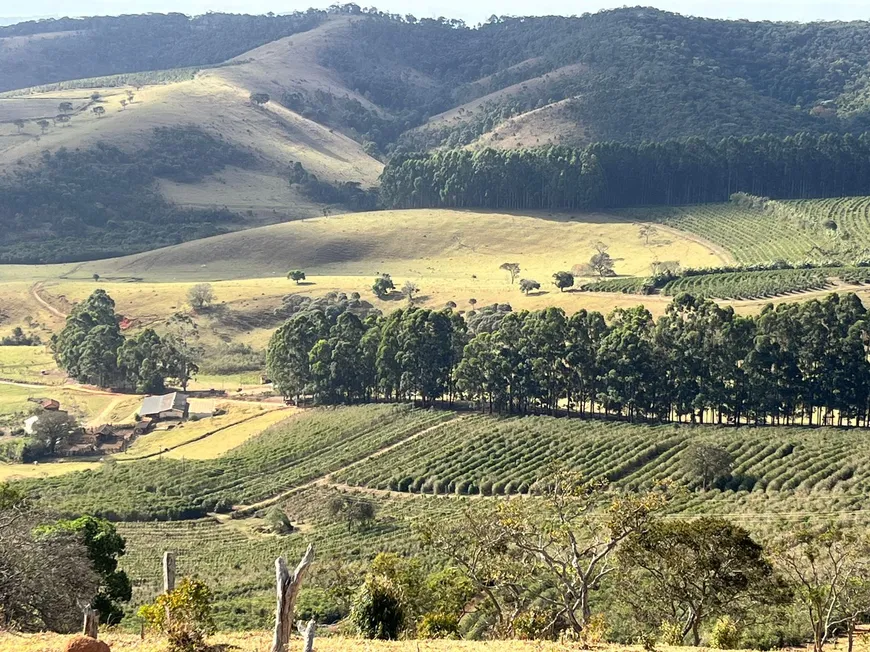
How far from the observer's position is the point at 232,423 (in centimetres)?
9200

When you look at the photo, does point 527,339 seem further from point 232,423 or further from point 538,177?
point 538,177

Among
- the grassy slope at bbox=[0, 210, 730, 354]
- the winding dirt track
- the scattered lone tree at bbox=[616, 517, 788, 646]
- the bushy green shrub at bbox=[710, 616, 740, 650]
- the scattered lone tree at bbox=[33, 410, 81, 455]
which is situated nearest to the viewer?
the bushy green shrub at bbox=[710, 616, 740, 650]

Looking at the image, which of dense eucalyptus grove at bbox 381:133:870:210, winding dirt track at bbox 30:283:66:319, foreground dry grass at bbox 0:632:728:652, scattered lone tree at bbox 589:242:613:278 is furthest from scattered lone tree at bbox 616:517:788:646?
dense eucalyptus grove at bbox 381:133:870:210

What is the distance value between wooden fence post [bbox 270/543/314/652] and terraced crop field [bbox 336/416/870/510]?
37822mm

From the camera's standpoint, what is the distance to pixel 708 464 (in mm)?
61344

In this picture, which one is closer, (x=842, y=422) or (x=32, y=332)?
(x=842, y=422)

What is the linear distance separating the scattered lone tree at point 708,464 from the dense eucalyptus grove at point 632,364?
13.5 metres

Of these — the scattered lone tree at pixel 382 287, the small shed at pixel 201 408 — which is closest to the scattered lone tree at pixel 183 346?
→ the small shed at pixel 201 408

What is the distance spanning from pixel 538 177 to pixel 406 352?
85882 mm

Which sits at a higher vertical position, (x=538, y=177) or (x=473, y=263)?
(x=538, y=177)

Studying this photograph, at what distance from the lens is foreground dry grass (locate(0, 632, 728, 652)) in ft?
77.5

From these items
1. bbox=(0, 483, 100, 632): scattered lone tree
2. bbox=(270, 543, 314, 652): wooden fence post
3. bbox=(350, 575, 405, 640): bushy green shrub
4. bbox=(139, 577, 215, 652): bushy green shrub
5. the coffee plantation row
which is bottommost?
the coffee plantation row

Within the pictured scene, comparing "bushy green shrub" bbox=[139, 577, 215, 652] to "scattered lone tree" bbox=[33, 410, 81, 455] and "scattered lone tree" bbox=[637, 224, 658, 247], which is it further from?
"scattered lone tree" bbox=[637, 224, 658, 247]

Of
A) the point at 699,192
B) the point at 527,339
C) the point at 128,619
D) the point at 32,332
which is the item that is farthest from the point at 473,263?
the point at 128,619
